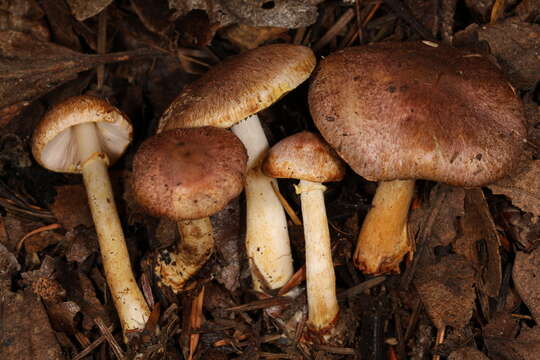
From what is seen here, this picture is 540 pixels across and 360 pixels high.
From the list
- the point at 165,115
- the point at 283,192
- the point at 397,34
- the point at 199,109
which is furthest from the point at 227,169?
the point at 397,34

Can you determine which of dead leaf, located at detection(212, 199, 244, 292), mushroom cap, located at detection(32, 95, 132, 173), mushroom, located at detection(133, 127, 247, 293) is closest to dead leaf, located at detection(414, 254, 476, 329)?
dead leaf, located at detection(212, 199, 244, 292)

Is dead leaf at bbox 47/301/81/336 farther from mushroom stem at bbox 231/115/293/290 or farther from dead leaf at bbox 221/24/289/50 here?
dead leaf at bbox 221/24/289/50

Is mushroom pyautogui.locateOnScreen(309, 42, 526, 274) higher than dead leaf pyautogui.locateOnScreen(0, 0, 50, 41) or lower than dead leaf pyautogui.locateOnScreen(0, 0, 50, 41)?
lower

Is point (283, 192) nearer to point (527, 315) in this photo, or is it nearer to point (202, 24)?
point (202, 24)

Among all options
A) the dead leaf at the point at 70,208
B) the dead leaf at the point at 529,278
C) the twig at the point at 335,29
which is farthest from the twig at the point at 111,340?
the dead leaf at the point at 529,278

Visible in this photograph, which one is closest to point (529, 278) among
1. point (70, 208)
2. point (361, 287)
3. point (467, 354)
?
point (467, 354)

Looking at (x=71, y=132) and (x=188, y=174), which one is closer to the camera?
(x=188, y=174)

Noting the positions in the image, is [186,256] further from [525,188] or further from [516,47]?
[516,47]
